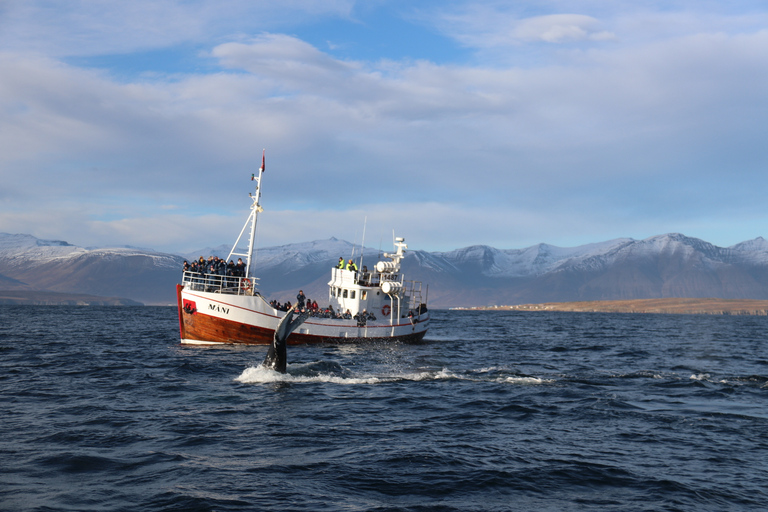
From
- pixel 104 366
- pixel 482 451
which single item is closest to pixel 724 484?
pixel 482 451

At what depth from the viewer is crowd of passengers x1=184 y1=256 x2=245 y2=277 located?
153ft

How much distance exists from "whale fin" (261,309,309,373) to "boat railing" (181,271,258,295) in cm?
1654

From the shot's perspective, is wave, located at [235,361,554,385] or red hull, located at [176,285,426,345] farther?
red hull, located at [176,285,426,345]

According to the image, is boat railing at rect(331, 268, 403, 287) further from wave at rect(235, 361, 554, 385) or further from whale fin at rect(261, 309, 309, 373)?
whale fin at rect(261, 309, 309, 373)

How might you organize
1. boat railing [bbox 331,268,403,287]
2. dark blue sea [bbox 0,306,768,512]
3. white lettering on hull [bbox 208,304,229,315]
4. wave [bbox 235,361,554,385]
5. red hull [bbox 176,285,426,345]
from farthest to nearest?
boat railing [bbox 331,268,403,287], red hull [bbox 176,285,426,345], white lettering on hull [bbox 208,304,229,315], wave [bbox 235,361,554,385], dark blue sea [bbox 0,306,768,512]

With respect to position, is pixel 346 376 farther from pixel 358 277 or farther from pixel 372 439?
pixel 358 277

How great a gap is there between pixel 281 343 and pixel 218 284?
20.4 meters

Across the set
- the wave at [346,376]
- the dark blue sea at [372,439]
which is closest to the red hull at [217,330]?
the dark blue sea at [372,439]

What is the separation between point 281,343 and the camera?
28266 mm

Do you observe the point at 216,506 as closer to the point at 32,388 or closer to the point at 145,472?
the point at 145,472

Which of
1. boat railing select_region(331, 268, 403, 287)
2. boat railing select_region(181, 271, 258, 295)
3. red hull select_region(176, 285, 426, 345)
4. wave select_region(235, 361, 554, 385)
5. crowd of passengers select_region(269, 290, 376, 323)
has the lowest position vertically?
wave select_region(235, 361, 554, 385)

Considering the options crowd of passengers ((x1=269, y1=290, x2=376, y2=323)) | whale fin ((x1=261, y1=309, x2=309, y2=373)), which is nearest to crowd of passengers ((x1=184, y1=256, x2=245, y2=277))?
crowd of passengers ((x1=269, y1=290, x2=376, y2=323))

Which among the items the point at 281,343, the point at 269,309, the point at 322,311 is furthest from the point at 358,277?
the point at 281,343

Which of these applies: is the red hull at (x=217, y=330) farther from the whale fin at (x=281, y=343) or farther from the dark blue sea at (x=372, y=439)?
the whale fin at (x=281, y=343)
